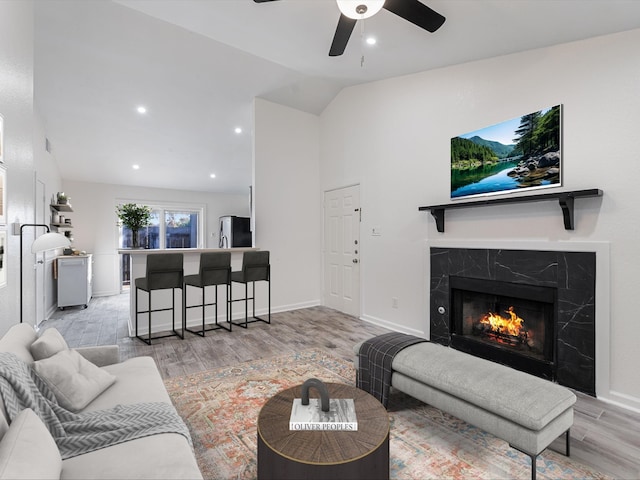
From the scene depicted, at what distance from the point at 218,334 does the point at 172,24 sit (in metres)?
3.53

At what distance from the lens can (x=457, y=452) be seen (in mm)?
1870

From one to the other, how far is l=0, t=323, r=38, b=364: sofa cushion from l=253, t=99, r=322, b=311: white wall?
3.25 metres

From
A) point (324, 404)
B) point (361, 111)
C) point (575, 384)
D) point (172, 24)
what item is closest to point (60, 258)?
point (172, 24)

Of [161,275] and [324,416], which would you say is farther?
[161,275]

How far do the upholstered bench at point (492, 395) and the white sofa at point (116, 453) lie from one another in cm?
139

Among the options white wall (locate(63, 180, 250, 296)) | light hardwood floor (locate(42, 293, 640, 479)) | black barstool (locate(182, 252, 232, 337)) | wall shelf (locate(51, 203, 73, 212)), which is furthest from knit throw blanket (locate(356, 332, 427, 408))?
white wall (locate(63, 180, 250, 296))

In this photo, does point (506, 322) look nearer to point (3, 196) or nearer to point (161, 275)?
point (161, 275)

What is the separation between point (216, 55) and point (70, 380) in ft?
12.2

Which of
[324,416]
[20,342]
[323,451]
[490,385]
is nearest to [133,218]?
[20,342]

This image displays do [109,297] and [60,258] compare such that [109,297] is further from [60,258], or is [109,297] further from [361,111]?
[361,111]

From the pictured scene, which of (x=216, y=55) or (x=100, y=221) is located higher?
(x=216, y=55)

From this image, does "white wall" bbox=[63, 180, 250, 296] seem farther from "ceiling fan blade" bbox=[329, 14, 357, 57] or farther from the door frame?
"ceiling fan blade" bbox=[329, 14, 357, 57]

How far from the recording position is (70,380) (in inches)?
62.4

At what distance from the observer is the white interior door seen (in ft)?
15.9
